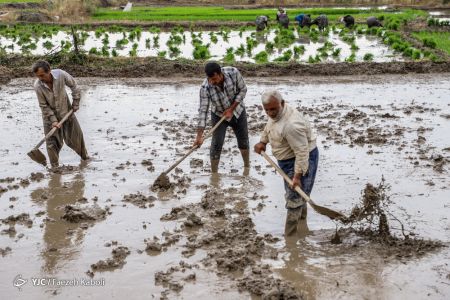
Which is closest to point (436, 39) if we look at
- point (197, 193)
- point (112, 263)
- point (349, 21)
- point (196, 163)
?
point (349, 21)

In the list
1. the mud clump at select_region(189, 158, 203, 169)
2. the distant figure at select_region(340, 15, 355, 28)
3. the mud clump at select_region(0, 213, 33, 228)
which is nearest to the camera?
the mud clump at select_region(0, 213, 33, 228)

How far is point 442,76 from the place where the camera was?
13438mm

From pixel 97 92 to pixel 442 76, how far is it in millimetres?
7913

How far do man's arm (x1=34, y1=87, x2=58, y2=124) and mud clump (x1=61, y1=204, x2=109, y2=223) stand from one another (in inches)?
61.3

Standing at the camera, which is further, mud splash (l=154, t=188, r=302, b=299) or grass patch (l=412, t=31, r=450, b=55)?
grass patch (l=412, t=31, r=450, b=55)

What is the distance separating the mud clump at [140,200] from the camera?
6479mm

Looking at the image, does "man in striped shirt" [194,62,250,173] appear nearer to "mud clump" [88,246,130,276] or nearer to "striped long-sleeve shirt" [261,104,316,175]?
"striped long-sleeve shirt" [261,104,316,175]

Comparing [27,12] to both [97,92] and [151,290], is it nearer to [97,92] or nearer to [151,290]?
[97,92]

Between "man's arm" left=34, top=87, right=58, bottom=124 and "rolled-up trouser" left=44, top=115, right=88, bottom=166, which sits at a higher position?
"man's arm" left=34, top=87, right=58, bottom=124

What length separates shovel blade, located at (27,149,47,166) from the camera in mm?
7264

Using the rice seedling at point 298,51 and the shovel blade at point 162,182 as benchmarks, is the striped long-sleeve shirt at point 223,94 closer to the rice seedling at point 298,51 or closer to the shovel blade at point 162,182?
the shovel blade at point 162,182

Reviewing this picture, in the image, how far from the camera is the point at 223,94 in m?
6.69

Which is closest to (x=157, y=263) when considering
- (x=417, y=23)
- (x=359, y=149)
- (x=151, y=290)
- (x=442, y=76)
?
(x=151, y=290)

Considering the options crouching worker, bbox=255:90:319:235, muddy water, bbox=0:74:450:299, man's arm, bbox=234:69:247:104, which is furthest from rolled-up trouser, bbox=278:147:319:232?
man's arm, bbox=234:69:247:104
